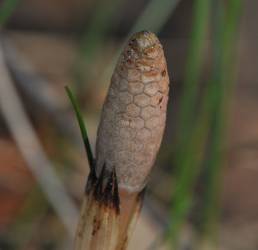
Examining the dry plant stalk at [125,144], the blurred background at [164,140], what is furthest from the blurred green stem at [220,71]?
the dry plant stalk at [125,144]

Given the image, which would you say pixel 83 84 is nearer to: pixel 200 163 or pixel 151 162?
pixel 200 163

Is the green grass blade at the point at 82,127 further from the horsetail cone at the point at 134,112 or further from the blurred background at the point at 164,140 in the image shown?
the blurred background at the point at 164,140

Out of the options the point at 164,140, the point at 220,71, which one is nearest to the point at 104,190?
the point at 220,71

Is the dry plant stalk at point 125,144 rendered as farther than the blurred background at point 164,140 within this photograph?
No

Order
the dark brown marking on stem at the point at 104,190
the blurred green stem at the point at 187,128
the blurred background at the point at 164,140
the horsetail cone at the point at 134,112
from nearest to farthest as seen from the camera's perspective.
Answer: the horsetail cone at the point at 134,112
the dark brown marking on stem at the point at 104,190
the blurred green stem at the point at 187,128
the blurred background at the point at 164,140

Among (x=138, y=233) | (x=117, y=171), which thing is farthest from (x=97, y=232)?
(x=138, y=233)

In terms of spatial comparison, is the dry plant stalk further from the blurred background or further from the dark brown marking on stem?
the blurred background

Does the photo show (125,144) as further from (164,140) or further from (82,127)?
(164,140)
